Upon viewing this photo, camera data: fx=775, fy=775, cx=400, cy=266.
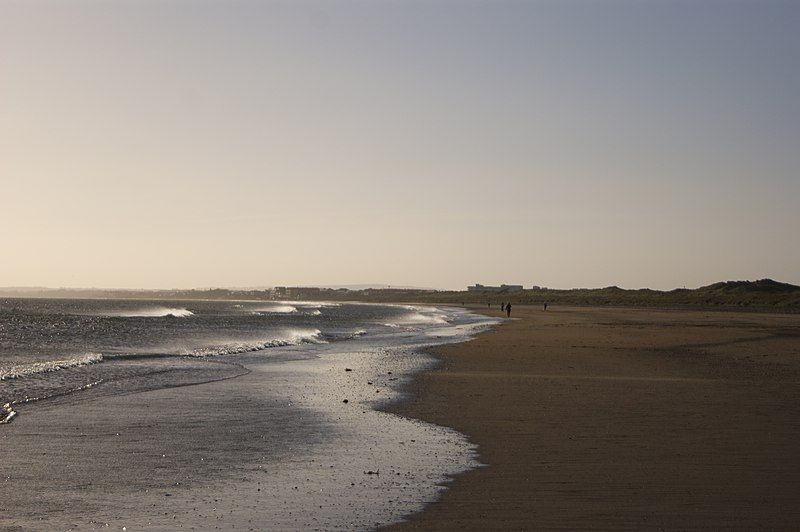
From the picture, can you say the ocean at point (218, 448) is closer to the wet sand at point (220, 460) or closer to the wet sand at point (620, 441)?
the wet sand at point (220, 460)

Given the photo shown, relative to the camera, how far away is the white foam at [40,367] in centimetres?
2575

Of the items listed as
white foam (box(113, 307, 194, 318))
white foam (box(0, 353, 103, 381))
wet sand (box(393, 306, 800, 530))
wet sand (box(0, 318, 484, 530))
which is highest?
wet sand (box(393, 306, 800, 530))

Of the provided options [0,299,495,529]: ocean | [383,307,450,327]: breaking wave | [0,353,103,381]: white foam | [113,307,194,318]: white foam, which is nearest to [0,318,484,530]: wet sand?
[0,299,495,529]: ocean

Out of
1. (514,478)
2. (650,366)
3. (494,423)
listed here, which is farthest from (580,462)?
(650,366)

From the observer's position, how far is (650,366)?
89.7 feet

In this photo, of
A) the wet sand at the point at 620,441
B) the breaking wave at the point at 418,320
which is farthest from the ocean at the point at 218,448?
the breaking wave at the point at 418,320

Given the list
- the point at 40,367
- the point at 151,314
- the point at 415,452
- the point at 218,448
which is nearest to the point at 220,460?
the point at 218,448

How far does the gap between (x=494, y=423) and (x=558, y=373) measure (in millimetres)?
10189

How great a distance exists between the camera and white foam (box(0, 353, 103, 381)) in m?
25.8

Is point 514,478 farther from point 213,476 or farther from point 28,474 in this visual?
point 28,474

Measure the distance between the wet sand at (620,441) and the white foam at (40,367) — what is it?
43.9ft

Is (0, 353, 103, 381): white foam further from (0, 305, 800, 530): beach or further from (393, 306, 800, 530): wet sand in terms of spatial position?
(393, 306, 800, 530): wet sand

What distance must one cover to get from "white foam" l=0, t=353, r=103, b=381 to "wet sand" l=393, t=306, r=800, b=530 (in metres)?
13.4

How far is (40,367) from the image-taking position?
93.3 ft
